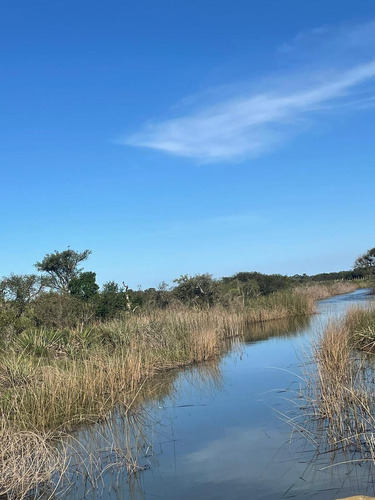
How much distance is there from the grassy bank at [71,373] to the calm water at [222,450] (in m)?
0.55

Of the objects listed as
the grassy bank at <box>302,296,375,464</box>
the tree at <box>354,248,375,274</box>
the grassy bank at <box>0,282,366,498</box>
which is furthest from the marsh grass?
the tree at <box>354,248,375,274</box>

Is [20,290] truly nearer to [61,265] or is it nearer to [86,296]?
[86,296]

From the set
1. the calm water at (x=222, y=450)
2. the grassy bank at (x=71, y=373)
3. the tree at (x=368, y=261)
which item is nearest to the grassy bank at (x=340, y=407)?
the calm water at (x=222, y=450)

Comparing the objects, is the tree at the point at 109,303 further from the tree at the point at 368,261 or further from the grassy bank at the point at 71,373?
the tree at the point at 368,261

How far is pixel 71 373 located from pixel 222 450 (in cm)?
365

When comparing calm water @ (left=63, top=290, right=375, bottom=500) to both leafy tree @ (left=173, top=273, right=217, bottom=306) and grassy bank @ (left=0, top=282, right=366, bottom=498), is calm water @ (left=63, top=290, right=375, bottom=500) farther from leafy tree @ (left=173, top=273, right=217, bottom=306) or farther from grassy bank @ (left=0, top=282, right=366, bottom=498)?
leafy tree @ (left=173, top=273, right=217, bottom=306)

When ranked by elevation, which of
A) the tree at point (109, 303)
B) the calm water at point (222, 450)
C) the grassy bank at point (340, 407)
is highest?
the tree at point (109, 303)

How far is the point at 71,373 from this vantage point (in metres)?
9.75

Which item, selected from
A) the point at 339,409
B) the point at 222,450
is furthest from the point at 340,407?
the point at 222,450

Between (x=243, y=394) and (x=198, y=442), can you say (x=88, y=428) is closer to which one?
(x=198, y=442)

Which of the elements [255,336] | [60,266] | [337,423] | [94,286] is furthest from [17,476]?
[60,266]

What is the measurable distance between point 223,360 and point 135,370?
16.1 ft

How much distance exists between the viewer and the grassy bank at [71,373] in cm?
626

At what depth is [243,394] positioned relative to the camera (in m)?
10.8
